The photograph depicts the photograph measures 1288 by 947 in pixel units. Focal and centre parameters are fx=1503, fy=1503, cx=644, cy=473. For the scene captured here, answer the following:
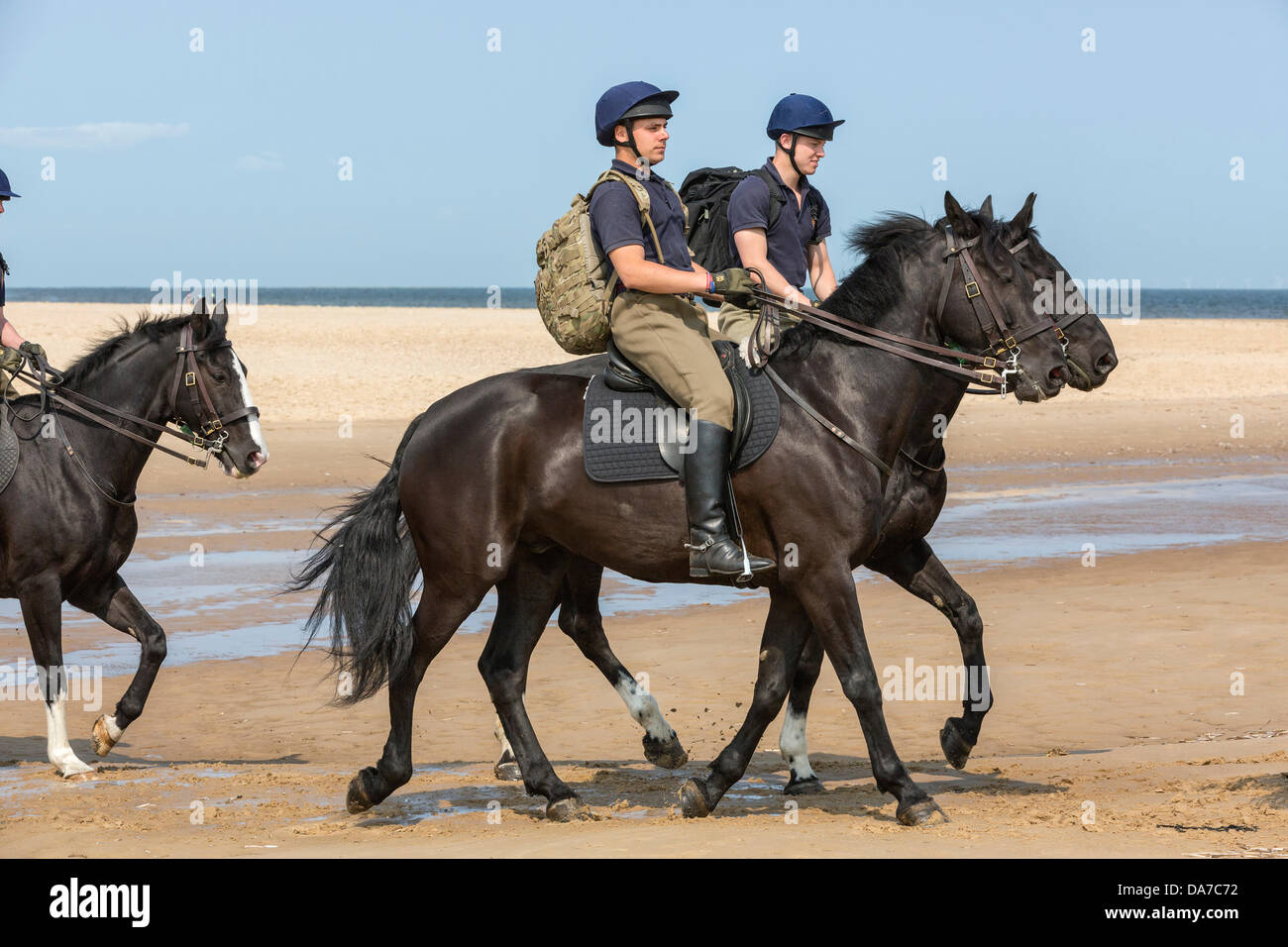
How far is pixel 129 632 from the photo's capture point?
27.4 feet

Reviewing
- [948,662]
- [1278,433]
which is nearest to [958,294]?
[948,662]

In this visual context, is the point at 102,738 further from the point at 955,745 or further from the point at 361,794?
the point at 955,745

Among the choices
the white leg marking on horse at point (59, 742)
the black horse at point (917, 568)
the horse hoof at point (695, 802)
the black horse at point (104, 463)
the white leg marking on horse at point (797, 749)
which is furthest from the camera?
the black horse at point (104, 463)

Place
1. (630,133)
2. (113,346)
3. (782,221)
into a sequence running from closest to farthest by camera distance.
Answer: (630,133) < (782,221) < (113,346)

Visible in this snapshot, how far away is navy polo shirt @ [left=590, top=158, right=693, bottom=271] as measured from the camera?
6281 mm

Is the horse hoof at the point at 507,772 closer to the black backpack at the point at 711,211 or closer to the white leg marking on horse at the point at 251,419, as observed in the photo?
the white leg marking on horse at the point at 251,419

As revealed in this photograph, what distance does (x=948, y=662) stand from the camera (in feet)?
32.6

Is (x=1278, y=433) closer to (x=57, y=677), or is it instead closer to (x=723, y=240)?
(x=723, y=240)

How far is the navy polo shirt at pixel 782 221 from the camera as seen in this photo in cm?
701

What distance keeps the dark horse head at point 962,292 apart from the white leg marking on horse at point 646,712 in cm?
246

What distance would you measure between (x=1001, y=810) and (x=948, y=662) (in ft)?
11.4

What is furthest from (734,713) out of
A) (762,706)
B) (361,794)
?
(361,794)

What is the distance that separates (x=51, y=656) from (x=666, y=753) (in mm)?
3374

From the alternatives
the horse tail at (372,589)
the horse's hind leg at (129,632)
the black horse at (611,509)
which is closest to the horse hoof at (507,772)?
the black horse at (611,509)
